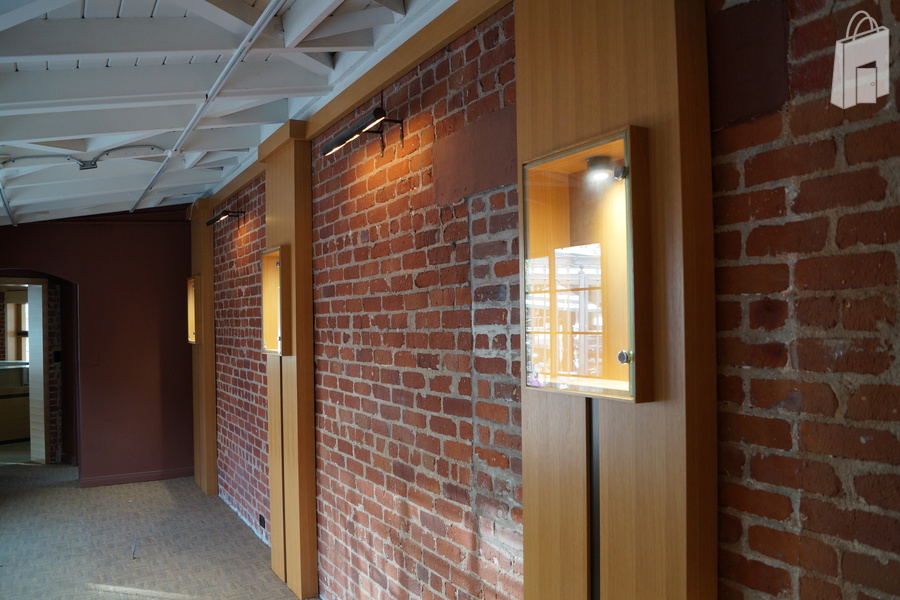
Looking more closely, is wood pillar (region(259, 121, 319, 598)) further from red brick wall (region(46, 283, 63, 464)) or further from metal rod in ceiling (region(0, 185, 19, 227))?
red brick wall (region(46, 283, 63, 464))

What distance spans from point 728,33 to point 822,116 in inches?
12.8

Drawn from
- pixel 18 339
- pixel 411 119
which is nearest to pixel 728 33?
pixel 411 119

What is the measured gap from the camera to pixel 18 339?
1343 centimetres

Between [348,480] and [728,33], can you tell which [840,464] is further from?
[348,480]

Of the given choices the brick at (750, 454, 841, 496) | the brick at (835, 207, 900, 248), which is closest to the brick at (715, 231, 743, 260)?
the brick at (835, 207, 900, 248)

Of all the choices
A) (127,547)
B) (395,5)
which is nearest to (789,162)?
(395,5)

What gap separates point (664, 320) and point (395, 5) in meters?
1.96

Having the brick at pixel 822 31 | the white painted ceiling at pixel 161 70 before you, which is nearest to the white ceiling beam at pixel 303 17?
the white painted ceiling at pixel 161 70

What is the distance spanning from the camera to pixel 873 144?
1315 mm

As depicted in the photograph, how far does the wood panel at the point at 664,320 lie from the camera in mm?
1571

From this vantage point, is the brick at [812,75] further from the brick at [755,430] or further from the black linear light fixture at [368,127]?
the black linear light fixture at [368,127]

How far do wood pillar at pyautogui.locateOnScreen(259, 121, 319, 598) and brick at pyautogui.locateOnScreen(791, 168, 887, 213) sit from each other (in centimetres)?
314

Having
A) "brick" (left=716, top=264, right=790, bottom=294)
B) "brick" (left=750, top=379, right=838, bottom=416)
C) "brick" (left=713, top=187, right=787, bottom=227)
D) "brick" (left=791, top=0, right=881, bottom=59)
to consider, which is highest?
"brick" (left=791, top=0, right=881, bottom=59)

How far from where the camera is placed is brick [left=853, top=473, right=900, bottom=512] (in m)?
1.27
